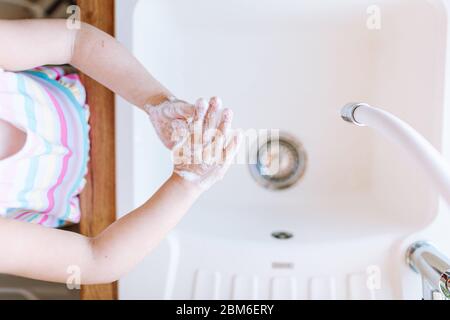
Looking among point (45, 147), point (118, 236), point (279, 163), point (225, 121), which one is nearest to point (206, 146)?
point (225, 121)

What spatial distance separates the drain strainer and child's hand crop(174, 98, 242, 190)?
1.42 ft

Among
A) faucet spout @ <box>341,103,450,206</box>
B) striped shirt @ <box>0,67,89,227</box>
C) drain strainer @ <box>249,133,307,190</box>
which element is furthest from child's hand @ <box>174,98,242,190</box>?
drain strainer @ <box>249,133,307,190</box>

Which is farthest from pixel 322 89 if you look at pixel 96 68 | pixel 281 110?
pixel 96 68

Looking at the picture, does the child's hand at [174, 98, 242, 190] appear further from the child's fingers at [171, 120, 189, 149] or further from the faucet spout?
the faucet spout

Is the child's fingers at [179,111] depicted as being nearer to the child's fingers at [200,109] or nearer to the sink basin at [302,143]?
the child's fingers at [200,109]

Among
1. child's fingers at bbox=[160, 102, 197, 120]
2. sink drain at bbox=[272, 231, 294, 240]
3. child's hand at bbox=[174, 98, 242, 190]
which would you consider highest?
child's fingers at bbox=[160, 102, 197, 120]

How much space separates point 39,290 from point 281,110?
2.12 feet

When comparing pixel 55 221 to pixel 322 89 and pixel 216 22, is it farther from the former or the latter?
pixel 322 89

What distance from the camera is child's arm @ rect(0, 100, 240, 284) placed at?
1.73 feet

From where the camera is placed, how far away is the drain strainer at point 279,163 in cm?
97

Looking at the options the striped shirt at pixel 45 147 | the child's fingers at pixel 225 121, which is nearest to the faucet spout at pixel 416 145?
the child's fingers at pixel 225 121

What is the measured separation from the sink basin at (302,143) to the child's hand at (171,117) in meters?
0.18

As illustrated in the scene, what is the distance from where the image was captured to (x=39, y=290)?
92 cm

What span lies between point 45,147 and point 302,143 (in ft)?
1.77
